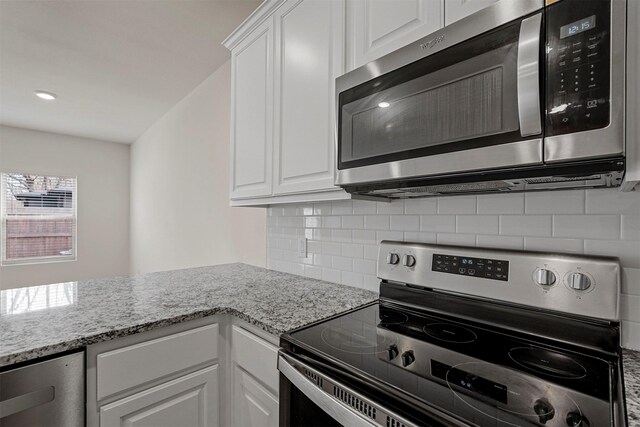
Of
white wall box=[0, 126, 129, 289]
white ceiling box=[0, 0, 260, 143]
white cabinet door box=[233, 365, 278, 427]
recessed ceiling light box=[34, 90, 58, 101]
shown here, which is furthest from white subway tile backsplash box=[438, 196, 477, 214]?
white wall box=[0, 126, 129, 289]

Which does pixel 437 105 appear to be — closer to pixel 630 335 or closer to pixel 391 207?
pixel 391 207

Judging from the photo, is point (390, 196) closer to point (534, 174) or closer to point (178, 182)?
point (534, 174)

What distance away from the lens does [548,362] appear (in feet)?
2.65

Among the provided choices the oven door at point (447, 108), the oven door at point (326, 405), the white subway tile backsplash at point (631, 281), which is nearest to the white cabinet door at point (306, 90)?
the oven door at point (447, 108)

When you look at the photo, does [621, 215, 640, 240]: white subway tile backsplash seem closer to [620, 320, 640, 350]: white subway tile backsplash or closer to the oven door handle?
[620, 320, 640, 350]: white subway tile backsplash

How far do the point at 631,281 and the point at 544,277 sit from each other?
20cm

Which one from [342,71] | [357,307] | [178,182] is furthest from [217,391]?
[178,182]

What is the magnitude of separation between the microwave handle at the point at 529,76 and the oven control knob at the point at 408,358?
2.00 ft

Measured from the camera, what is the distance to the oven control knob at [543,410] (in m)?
0.57

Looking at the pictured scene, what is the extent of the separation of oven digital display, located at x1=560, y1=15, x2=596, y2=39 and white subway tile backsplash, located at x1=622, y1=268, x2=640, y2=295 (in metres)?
0.65

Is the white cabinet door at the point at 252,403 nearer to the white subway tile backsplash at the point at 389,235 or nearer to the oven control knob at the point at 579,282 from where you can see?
the white subway tile backsplash at the point at 389,235

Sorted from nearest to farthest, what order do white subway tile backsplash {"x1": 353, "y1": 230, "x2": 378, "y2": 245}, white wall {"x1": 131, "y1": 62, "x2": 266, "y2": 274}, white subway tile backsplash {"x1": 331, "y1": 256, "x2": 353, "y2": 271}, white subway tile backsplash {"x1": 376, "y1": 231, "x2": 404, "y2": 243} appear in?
white subway tile backsplash {"x1": 376, "y1": 231, "x2": 404, "y2": 243} < white subway tile backsplash {"x1": 353, "y1": 230, "x2": 378, "y2": 245} < white subway tile backsplash {"x1": 331, "y1": 256, "x2": 353, "y2": 271} < white wall {"x1": 131, "y1": 62, "x2": 266, "y2": 274}

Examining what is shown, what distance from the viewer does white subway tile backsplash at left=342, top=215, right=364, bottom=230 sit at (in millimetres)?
1520

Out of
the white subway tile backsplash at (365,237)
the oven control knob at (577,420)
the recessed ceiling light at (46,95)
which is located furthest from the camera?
the recessed ceiling light at (46,95)
